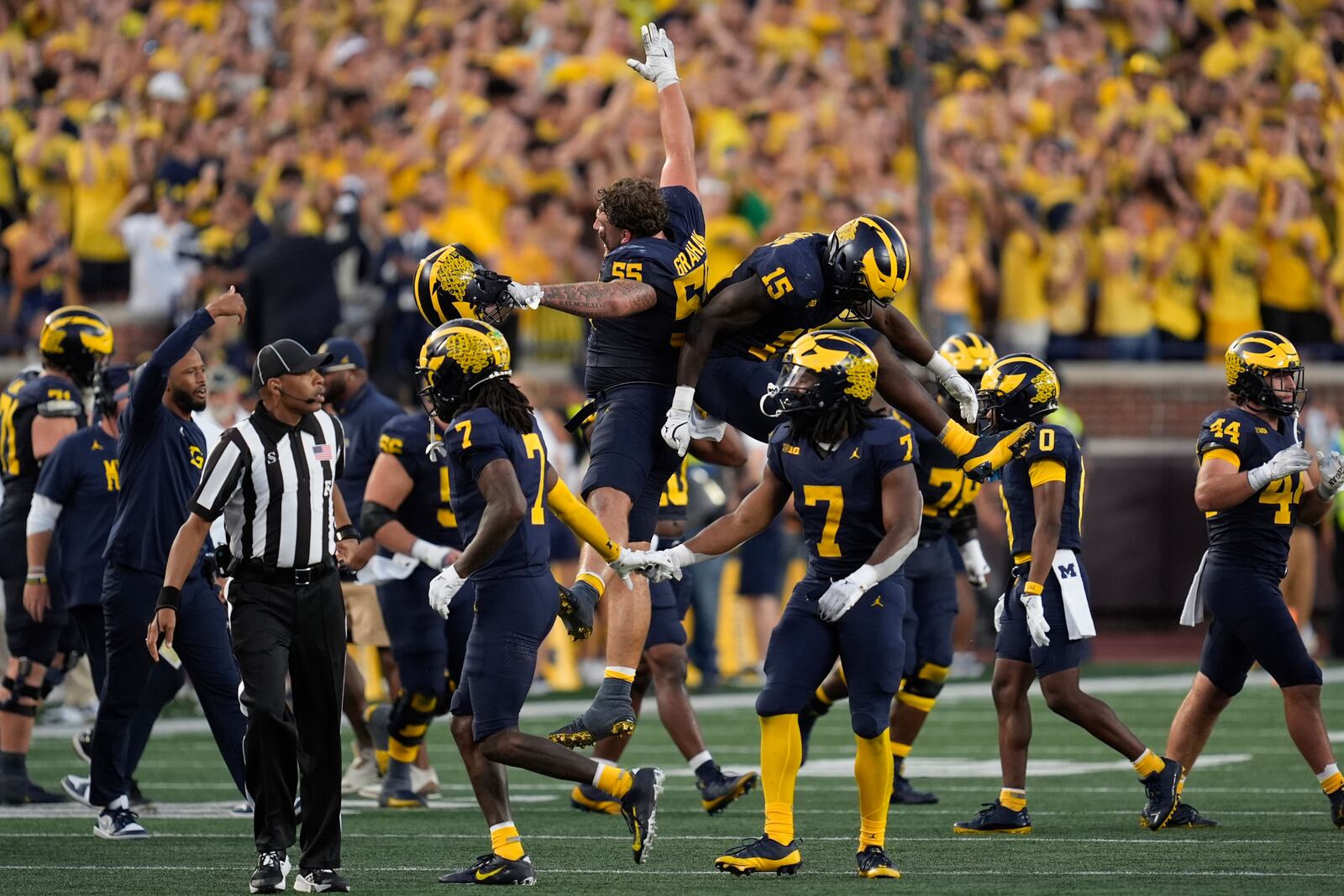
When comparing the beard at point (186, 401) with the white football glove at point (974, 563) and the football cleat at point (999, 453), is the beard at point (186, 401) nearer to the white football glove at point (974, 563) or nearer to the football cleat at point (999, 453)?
the football cleat at point (999, 453)

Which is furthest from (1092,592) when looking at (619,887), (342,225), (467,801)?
(619,887)

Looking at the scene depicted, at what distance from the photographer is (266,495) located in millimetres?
8172

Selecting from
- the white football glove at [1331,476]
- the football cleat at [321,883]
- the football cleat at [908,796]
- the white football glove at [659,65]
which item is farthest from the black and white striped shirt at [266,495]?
the white football glove at [1331,476]

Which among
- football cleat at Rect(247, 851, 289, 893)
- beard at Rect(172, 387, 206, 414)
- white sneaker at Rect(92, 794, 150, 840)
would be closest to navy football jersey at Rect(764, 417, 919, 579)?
football cleat at Rect(247, 851, 289, 893)

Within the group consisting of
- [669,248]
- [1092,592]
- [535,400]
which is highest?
[669,248]

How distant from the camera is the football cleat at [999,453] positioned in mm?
9672

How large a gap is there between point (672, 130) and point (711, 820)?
10.6 ft

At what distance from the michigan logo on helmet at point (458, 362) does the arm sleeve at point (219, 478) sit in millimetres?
748

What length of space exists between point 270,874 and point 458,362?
6.57 ft

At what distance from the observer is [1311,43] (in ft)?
72.7

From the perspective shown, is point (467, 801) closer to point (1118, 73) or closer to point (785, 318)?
point (785, 318)

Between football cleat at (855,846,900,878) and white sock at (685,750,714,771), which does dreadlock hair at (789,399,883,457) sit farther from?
white sock at (685,750,714,771)

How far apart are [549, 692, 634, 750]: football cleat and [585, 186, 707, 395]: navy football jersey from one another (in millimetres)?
1486

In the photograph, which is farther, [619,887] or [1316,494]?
[1316,494]
